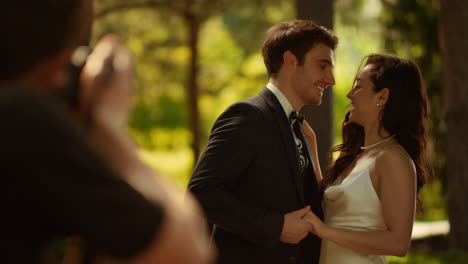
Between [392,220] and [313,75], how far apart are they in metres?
0.92

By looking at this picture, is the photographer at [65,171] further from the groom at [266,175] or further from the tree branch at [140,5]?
the tree branch at [140,5]

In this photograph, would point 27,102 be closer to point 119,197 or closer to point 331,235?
point 119,197

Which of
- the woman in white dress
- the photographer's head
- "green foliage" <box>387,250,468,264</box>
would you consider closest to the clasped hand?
the woman in white dress

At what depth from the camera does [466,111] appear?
779 centimetres

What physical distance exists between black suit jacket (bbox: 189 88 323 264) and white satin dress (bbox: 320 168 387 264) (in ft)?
1.02

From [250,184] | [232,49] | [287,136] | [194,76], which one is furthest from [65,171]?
[232,49]

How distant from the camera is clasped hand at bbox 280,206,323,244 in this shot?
3.22m

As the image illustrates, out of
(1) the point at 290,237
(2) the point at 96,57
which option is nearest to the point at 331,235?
(1) the point at 290,237

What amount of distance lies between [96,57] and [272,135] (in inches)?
93.6

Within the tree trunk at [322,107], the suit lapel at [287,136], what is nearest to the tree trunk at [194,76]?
the tree trunk at [322,107]

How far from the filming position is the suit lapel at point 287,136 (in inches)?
135

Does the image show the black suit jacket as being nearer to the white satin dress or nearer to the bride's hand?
the bride's hand

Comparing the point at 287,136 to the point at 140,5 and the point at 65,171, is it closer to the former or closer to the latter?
the point at 65,171

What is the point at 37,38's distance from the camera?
3.21ft
